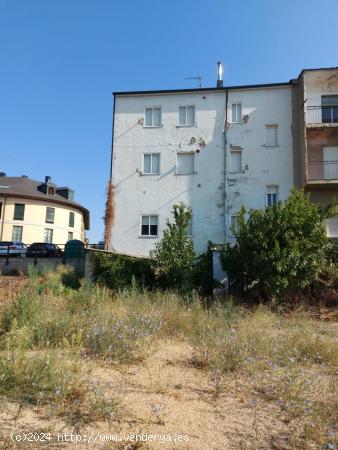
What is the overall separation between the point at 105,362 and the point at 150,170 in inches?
811

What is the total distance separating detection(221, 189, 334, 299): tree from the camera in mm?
12078

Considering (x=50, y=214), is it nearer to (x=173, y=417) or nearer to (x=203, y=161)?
(x=203, y=161)

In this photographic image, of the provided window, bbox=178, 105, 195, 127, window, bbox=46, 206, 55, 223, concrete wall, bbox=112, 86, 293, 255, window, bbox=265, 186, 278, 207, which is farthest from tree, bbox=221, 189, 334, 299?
window, bbox=46, 206, 55, 223

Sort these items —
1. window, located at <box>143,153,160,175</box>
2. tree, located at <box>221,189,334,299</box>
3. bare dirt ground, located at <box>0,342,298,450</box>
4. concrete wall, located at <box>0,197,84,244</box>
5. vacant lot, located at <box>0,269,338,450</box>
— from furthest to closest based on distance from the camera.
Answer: concrete wall, located at <box>0,197,84,244</box>, window, located at <box>143,153,160,175</box>, tree, located at <box>221,189,334,299</box>, vacant lot, located at <box>0,269,338,450</box>, bare dirt ground, located at <box>0,342,298,450</box>

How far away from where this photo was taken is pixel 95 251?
18484 millimetres

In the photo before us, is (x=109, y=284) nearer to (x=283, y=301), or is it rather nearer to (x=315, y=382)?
(x=283, y=301)

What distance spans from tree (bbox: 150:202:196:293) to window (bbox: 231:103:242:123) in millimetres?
12208

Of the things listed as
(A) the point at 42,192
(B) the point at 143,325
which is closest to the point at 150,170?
(B) the point at 143,325

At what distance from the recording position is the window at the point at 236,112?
979 inches

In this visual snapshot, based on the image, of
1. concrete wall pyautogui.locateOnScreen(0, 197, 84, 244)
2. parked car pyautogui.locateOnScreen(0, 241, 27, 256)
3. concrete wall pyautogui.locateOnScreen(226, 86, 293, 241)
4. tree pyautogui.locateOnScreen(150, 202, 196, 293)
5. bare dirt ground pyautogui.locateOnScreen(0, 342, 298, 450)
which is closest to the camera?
bare dirt ground pyautogui.locateOnScreen(0, 342, 298, 450)

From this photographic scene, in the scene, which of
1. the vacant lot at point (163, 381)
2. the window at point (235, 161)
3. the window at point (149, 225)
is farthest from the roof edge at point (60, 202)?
the vacant lot at point (163, 381)

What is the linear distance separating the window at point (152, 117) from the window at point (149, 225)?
661 cm

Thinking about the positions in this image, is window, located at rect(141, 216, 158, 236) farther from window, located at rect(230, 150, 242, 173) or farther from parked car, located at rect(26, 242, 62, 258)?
parked car, located at rect(26, 242, 62, 258)

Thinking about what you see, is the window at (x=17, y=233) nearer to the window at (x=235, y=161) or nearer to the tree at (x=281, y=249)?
the window at (x=235, y=161)
